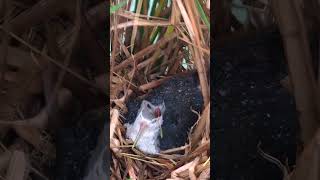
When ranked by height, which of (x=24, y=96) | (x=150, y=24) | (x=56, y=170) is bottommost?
(x=56, y=170)

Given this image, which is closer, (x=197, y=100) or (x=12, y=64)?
(x=197, y=100)

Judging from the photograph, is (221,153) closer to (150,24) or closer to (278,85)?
(278,85)

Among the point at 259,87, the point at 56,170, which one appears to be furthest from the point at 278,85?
the point at 56,170

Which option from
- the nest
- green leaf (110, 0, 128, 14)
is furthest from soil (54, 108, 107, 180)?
green leaf (110, 0, 128, 14)

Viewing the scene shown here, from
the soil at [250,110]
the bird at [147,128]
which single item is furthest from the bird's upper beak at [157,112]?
the soil at [250,110]

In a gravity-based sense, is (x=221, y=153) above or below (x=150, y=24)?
below

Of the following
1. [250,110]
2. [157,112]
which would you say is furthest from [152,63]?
[250,110]

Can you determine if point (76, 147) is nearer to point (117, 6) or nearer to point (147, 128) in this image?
point (147, 128)
